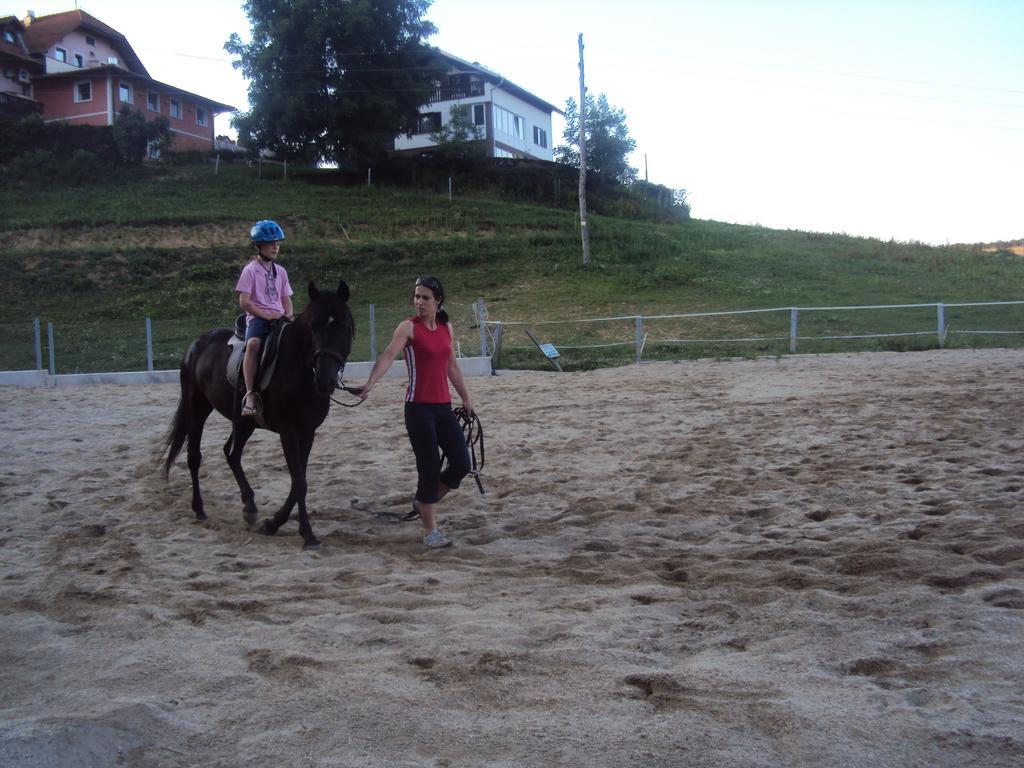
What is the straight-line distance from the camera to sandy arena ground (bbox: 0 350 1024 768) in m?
2.98

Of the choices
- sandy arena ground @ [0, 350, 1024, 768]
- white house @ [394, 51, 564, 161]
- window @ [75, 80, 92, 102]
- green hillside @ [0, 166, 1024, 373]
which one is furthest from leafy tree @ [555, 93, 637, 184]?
→ sandy arena ground @ [0, 350, 1024, 768]

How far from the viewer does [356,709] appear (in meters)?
3.22

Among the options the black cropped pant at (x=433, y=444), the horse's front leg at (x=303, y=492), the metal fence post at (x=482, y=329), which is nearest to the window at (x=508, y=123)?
the metal fence post at (x=482, y=329)

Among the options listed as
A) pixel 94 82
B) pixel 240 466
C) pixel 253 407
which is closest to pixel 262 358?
pixel 253 407

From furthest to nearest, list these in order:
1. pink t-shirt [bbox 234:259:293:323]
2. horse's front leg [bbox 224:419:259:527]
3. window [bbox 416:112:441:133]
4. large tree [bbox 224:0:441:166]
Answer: window [bbox 416:112:441:133] → large tree [bbox 224:0:441:166] → horse's front leg [bbox 224:419:259:527] → pink t-shirt [bbox 234:259:293:323]

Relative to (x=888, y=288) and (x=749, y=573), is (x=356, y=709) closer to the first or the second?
(x=749, y=573)

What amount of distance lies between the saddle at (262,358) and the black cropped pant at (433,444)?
1218 millimetres

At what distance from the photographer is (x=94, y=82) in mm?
44688

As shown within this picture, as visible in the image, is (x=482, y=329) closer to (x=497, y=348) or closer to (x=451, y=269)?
(x=497, y=348)

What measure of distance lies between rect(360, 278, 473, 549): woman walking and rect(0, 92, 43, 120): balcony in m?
45.4

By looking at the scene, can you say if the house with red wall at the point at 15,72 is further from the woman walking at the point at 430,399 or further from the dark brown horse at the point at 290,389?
the woman walking at the point at 430,399

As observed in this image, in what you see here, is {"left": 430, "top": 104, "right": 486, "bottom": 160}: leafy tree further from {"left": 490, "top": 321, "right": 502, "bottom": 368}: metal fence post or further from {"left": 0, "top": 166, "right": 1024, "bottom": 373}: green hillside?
{"left": 490, "top": 321, "right": 502, "bottom": 368}: metal fence post

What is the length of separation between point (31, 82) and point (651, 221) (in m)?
34.0

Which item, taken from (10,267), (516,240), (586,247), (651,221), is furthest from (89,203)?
(651,221)
